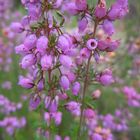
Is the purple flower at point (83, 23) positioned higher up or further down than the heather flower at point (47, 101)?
higher up

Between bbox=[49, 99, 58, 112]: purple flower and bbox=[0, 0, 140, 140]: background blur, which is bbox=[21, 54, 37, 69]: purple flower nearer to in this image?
bbox=[49, 99, 58, 112]: purple flower

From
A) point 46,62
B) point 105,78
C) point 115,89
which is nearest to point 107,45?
point 105,78

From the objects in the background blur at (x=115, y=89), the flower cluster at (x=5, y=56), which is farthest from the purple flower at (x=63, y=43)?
the flower cluster at (x=5, y=56)

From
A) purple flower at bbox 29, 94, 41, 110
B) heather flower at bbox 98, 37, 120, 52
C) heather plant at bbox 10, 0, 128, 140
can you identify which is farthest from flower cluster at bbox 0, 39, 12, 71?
heather flower at bbox 98, 37, 120, 52

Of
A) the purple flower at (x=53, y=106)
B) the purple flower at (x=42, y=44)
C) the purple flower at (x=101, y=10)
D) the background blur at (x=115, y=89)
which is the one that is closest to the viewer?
the purple flower at (x=42, y=44)

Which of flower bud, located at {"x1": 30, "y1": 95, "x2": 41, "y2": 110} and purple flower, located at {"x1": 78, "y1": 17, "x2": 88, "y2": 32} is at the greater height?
purple flower, located at {"x1": 78, "y1": 17, "x2": 88, "y2": 32}

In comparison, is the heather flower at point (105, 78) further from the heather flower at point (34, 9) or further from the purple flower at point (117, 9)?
the heather flower at point (34, 9)

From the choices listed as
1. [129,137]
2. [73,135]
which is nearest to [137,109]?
[129,137]

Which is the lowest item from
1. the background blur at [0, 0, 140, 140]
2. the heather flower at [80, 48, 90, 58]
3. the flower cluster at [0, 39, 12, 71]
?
the background blur at [0, 0, 140, 140]

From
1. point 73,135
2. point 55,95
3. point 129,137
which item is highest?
point 55,95

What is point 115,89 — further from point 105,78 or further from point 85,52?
point 85,52

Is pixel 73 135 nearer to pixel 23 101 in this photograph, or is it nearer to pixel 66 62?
pixel 66 62
